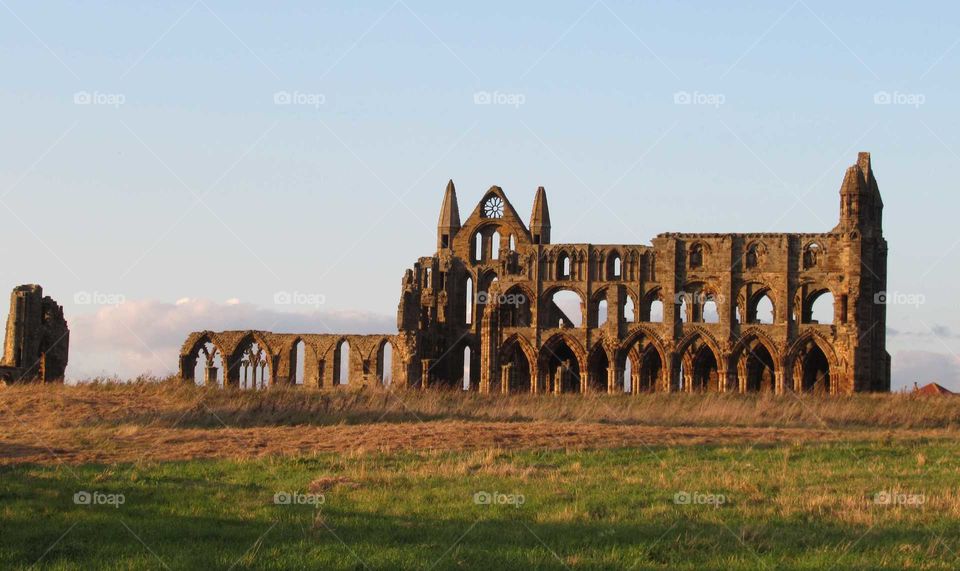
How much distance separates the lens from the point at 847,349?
59.2 metres

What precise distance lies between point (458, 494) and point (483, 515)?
1688 millimetres

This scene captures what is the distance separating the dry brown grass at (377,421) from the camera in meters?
26.8

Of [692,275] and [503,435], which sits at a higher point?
[692,275]

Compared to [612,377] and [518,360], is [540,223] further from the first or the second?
[612,377]

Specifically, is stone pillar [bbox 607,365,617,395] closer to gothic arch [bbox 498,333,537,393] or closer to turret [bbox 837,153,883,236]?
gothic arch [bbox 498,333,537,393]

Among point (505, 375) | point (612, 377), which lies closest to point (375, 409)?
point (505, 375)

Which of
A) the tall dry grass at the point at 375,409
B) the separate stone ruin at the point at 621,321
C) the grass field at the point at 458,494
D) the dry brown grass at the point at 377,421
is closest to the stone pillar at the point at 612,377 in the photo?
the separate stone ruin at the point at 621,321

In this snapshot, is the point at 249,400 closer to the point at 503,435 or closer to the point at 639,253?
the point at 503,435

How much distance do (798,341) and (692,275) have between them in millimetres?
5478

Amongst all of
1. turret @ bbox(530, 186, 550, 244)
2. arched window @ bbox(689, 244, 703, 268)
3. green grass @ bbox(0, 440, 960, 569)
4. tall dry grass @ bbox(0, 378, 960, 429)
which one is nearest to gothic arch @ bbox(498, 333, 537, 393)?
turret @ bbox(530, 186, 550, 244)

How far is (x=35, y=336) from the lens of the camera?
55.0m

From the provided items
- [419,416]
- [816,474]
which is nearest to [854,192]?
[419,416]

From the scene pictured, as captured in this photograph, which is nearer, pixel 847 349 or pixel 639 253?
pixel 847 349

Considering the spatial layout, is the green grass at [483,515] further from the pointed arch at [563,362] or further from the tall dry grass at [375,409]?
the pointed arch at [563,362]
